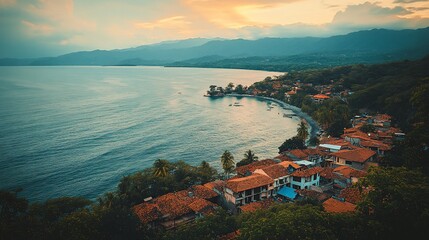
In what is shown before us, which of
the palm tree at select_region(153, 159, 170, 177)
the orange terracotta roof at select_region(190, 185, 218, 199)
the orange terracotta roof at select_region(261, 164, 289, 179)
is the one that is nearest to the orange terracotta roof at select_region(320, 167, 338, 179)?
the orange terracotta roof at select_region(261, 164, 289, 179)

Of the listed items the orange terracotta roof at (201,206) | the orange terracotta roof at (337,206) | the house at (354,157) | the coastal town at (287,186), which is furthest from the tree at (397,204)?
the house at (354,157)

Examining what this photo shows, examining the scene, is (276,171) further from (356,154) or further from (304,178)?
(356,154)

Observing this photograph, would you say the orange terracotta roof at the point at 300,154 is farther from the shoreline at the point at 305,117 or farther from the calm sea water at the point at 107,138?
the shoreline at the point at 305,117

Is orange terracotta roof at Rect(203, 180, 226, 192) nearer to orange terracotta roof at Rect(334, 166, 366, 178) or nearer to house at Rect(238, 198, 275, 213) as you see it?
house at Rect(238, 198, 275, 213)

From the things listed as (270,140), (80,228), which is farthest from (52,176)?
(270,140)

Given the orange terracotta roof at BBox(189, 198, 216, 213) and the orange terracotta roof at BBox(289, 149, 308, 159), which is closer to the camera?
the orange terracotta roof at BBox(189, 198, 216, 213)
